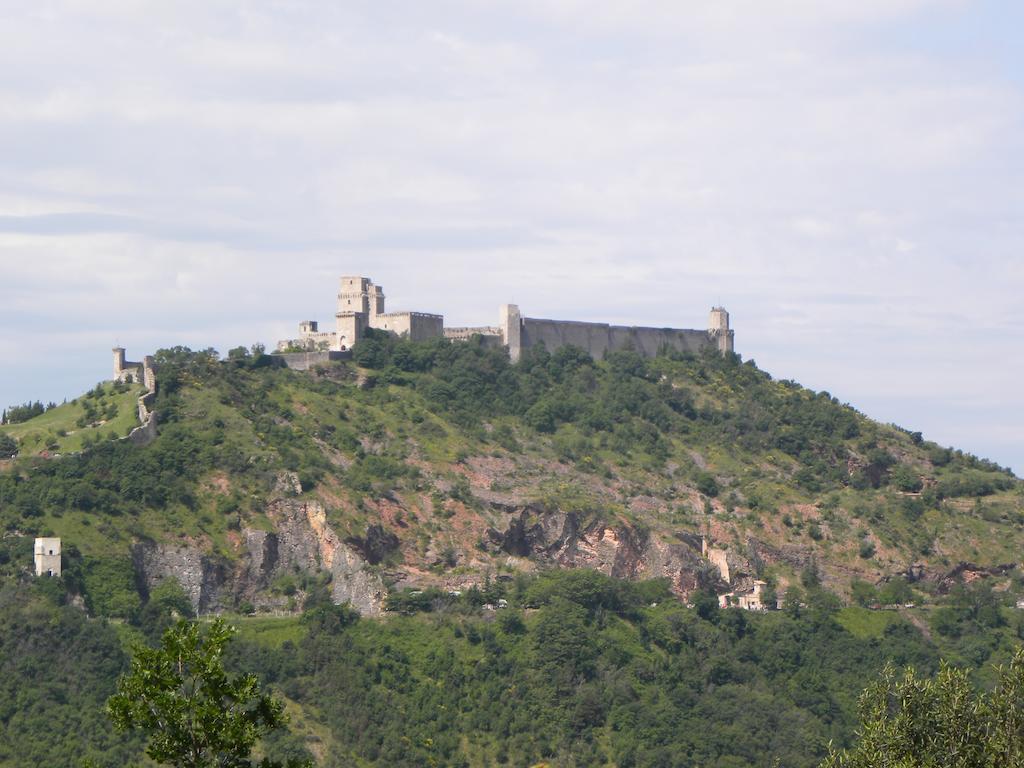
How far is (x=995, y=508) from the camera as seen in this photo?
10675 cm

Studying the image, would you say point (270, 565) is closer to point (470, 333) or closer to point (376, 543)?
point (376, 543)

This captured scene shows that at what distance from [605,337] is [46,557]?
42867 millimetres

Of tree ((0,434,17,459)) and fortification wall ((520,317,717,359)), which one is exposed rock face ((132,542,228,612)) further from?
fortification wall ((520,317,717,359))

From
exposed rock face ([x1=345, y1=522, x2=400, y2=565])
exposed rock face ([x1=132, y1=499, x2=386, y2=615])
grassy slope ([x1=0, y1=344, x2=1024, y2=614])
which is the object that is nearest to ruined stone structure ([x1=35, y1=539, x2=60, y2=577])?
grassy slope ([x1=0, y1=344, x2=1024, y2=614])

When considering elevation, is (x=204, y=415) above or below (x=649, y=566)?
above

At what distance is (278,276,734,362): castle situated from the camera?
10850 cm

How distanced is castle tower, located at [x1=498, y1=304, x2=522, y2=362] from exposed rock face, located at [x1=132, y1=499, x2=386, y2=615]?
956 inches

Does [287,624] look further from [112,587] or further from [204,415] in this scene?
[204,415]

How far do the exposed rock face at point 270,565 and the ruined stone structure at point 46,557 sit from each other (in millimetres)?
3975

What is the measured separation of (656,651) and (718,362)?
3109 cm

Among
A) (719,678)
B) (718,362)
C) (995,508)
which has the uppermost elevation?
(718,362)

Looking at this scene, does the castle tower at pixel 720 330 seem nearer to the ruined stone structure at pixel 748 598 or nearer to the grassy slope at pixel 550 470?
the grassy slope at pixel 550 470

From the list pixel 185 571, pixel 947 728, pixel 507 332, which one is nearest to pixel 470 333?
pixel 507 332

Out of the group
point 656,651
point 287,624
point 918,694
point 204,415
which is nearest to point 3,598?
point 287,624
